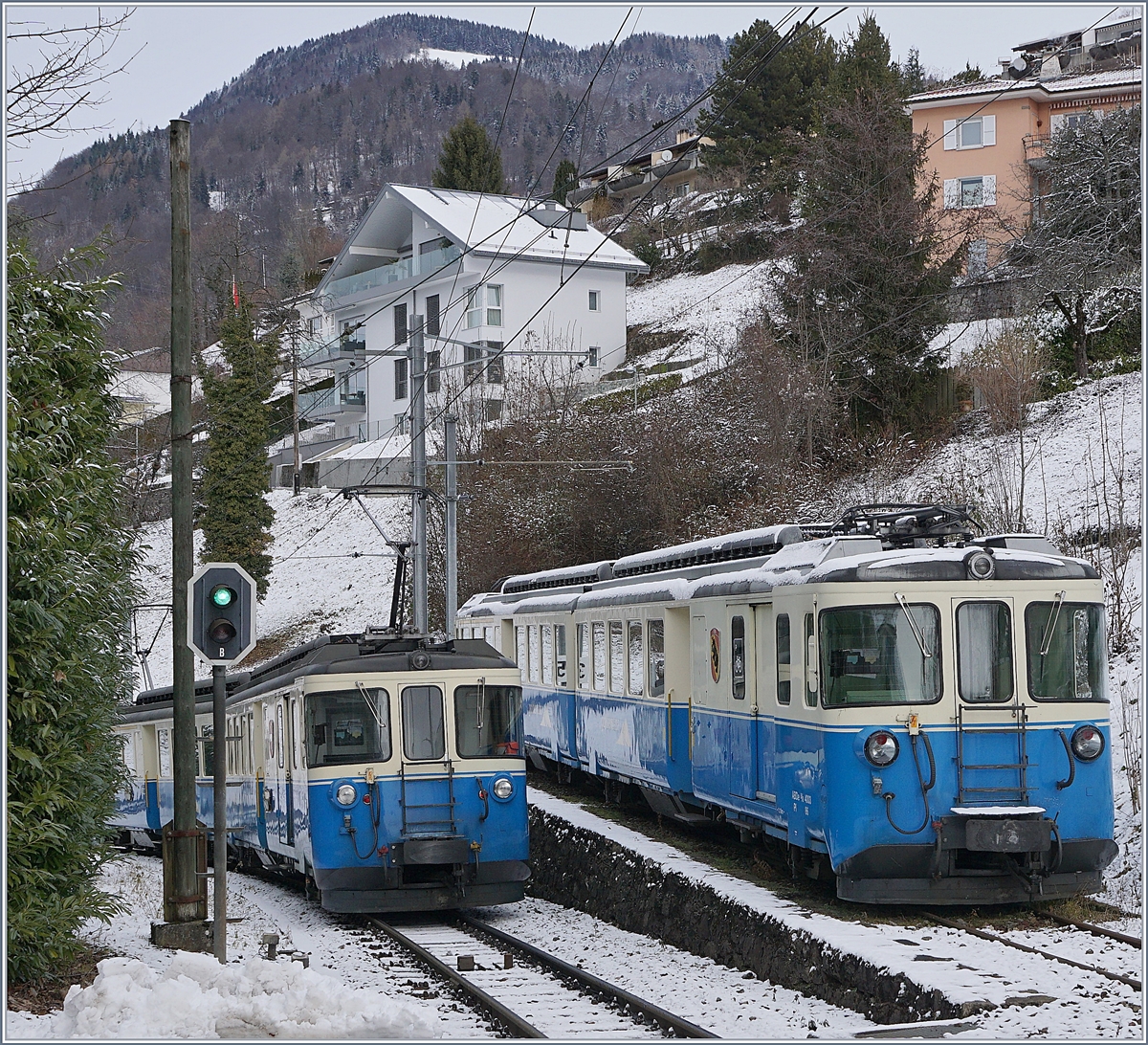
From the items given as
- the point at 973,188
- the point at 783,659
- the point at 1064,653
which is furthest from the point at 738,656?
the point at 973,188

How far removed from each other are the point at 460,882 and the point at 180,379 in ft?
18.0

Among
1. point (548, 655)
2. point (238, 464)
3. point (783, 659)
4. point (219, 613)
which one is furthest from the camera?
point (238, 464)

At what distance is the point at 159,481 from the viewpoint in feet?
200

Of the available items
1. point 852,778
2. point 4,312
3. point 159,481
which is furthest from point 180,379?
point 159,481

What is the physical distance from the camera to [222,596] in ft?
33.8

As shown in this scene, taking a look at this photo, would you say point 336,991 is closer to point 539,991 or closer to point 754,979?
point 539,991

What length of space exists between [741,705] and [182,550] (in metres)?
5.07

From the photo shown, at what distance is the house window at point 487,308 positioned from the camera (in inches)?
1976

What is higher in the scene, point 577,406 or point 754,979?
point 577,406

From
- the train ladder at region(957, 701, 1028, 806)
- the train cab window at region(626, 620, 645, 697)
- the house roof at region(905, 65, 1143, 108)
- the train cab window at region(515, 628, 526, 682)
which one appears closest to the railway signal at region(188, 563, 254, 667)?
the train ladder at region(957, 701, 1028, 806)

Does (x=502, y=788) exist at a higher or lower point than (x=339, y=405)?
lower

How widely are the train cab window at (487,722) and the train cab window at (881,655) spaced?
4.28 m

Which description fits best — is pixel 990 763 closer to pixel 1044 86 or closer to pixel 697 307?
pixel 1044 86

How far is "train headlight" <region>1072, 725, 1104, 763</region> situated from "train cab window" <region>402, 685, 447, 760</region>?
5.98 metres
